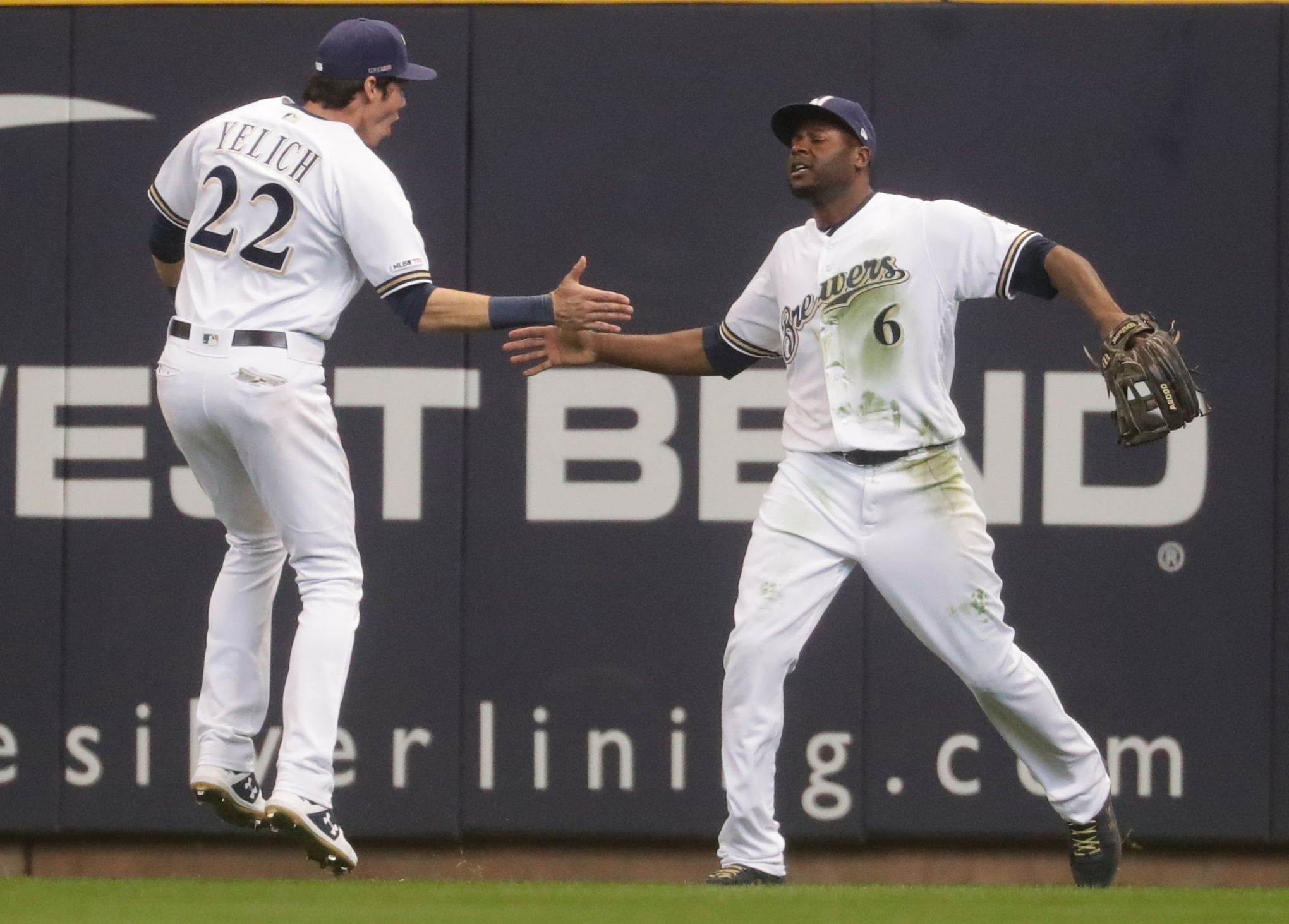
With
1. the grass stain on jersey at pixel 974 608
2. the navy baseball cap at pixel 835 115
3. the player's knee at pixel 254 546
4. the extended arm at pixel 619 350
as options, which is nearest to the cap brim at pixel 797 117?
the navy baseball cap at pixel 835 115

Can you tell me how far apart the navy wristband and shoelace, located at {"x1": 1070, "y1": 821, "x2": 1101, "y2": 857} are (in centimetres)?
179

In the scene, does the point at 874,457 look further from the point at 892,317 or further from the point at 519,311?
the point at 519,311

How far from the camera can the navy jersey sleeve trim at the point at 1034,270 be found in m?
4.47

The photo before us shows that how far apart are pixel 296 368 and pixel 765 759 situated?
4.61ft

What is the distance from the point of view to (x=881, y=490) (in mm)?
4496

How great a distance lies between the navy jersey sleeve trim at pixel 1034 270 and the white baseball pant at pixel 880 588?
446 mm

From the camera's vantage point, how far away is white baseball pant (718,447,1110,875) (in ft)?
14.6

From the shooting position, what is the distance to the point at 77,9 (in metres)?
5.78

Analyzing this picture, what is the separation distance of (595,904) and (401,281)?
1.43 meters

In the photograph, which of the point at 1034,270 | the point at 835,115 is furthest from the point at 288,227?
the point at 1034,270

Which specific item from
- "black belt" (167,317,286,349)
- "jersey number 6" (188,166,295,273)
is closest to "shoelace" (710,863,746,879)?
"black belt" (167,317,286,349)

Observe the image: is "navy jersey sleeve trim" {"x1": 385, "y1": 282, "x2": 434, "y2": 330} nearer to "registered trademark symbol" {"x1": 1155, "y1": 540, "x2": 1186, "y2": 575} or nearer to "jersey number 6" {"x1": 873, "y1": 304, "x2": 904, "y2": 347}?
"jersey number 6" {"x1": 873, "y1": 304, "x2": 904, "y2": 347}

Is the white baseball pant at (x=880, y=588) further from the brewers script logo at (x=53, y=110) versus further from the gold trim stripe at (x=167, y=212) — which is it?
the brewers script logo at (x=53, y=110)

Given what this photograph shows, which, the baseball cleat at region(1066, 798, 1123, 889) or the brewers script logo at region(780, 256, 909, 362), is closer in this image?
the brewers script logo at region(780, 256, 909, 362)
